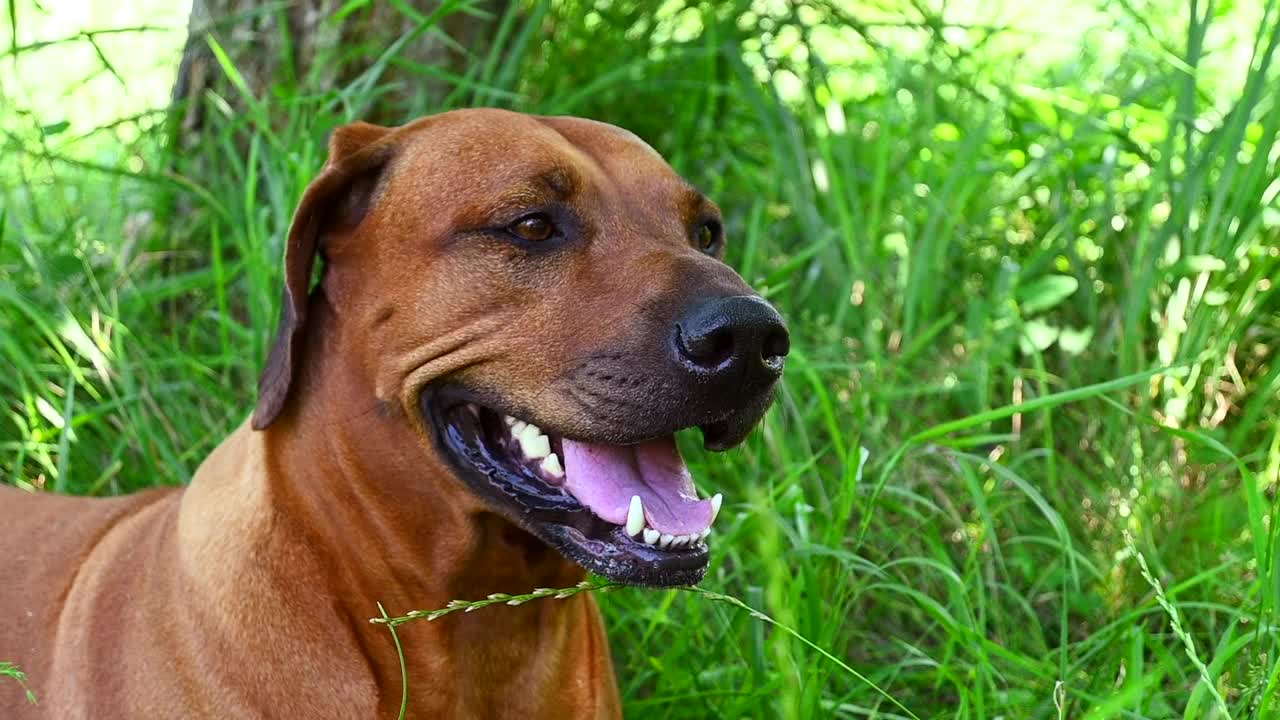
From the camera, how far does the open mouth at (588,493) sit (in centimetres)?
250

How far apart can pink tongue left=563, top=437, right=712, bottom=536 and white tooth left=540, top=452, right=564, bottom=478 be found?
0.04 feet

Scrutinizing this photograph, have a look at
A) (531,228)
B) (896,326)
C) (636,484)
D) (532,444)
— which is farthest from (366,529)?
(896,326)

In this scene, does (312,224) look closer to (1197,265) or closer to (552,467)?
(552,467)

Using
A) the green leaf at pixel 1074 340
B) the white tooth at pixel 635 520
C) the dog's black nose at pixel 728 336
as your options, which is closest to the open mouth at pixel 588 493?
the white tooth at pixel 635 520

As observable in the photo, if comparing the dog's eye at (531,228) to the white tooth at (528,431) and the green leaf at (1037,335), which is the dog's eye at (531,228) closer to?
the white tooth at (528,431)

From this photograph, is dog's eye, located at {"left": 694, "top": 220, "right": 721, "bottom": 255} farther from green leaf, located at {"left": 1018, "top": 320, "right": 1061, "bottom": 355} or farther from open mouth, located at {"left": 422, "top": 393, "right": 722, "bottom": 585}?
green leaf, located at {"left": 1018, "top": 320, "right": 1061, "bottom": 355}

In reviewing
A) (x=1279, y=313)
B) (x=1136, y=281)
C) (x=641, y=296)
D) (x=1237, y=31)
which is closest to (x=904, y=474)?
(x=1136, y=281)

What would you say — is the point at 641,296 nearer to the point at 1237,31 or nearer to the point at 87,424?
the point at 87,424

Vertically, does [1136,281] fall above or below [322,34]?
below

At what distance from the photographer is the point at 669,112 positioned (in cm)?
475

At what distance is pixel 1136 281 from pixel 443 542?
7.02ft

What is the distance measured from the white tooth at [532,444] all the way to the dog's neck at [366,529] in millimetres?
126

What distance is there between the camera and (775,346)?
2.49 m

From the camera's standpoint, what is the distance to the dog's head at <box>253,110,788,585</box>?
8.05 ft
